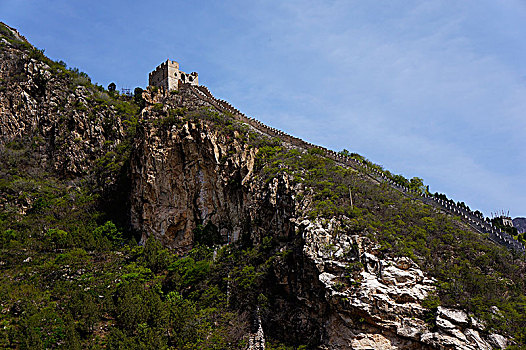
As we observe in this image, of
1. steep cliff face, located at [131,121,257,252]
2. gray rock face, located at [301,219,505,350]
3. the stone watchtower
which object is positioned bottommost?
gray rock face, located at [301,219,505,350]

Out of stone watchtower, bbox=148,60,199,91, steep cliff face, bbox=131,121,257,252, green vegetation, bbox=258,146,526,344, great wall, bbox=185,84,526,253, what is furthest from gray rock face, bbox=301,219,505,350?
stone watchtower, bbox=148,60,199,91

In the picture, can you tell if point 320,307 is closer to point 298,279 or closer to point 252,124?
point 298,279

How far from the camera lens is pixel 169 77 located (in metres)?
64.4

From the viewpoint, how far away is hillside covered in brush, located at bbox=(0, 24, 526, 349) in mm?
30172

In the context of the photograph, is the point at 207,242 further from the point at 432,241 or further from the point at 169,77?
the point at 169,77

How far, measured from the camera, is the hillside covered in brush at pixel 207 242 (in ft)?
99.0

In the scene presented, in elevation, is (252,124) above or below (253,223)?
above

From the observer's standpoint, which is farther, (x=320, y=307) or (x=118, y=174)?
(x=118, y=174)

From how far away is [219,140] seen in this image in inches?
1943

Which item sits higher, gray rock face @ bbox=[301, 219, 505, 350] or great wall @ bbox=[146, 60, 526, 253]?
great wall @ bbox=[146, 60, 526, 253]

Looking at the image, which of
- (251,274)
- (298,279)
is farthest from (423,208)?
(251,274)

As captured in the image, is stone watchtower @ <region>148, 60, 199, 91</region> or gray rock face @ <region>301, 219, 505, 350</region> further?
stone watchtower @ <region>148, 60, 199, 91</region>

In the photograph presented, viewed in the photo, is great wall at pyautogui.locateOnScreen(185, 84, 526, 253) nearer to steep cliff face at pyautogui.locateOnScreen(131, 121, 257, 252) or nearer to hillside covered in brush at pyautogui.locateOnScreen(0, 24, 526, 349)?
hillside covered in brush at pyautogui.locateOnScreen(0, 24, 526, 349)

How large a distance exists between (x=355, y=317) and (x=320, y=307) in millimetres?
3060
